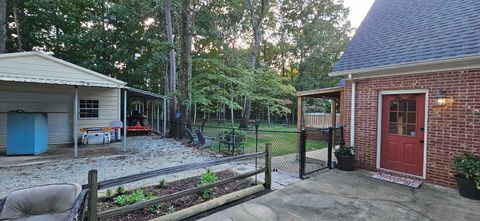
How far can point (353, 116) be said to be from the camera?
661 cm

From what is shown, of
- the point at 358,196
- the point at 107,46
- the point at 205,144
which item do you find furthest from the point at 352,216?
the point at 107,46

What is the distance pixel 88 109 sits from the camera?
10586 millimetres

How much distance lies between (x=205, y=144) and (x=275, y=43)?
73.0 feet

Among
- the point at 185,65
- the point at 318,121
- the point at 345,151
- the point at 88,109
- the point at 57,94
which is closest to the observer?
the point at 345,151

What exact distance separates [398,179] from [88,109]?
A: 1195cm

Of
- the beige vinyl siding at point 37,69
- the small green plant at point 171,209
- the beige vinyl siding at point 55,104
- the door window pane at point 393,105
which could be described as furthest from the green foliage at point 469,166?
the beige vinyl siding at point 55,104

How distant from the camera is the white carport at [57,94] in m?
8.29

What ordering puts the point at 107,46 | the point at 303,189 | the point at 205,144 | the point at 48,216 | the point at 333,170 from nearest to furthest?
the point at 48,216, the point at 303,189, the point at 333,170, the point at 205,144, the point at 107,46

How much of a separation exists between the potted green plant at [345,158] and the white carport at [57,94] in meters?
8.10

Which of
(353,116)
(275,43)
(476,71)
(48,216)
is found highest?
(275,43)

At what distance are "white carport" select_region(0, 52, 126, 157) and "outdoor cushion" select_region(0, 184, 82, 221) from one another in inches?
219

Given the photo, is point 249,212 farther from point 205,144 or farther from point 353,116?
point 205,144

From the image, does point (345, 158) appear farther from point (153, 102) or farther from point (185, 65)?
point (153, 102)

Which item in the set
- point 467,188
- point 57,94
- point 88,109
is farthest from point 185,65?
point 467,188
